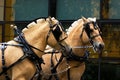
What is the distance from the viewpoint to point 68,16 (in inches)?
461

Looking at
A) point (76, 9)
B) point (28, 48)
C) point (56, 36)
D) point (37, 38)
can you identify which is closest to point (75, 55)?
point (56, 36)

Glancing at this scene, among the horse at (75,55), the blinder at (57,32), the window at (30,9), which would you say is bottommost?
the horse at (75,55)

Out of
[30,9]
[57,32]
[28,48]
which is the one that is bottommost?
[28,48]

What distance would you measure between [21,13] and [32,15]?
333 millimetres

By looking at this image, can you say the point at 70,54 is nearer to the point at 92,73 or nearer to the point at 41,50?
the point at 41,50

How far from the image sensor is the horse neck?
22.8ft

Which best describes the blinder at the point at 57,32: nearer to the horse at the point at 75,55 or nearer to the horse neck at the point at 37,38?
the horse neck at the point at 37,38

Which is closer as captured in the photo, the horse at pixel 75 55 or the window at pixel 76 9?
the horse at pixel 75 55

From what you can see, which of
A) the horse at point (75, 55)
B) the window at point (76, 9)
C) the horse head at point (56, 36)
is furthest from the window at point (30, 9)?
the horse head at point (56, 36)

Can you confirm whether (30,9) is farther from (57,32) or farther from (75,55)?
(57,32)

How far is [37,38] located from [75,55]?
137 cm

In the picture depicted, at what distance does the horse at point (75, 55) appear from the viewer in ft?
26.3

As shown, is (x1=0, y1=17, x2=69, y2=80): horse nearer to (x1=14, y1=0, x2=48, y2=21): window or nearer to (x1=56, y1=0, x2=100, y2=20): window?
(x1=56, y1=0, x2=100, y2=20): window

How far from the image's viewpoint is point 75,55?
8.16 metres
